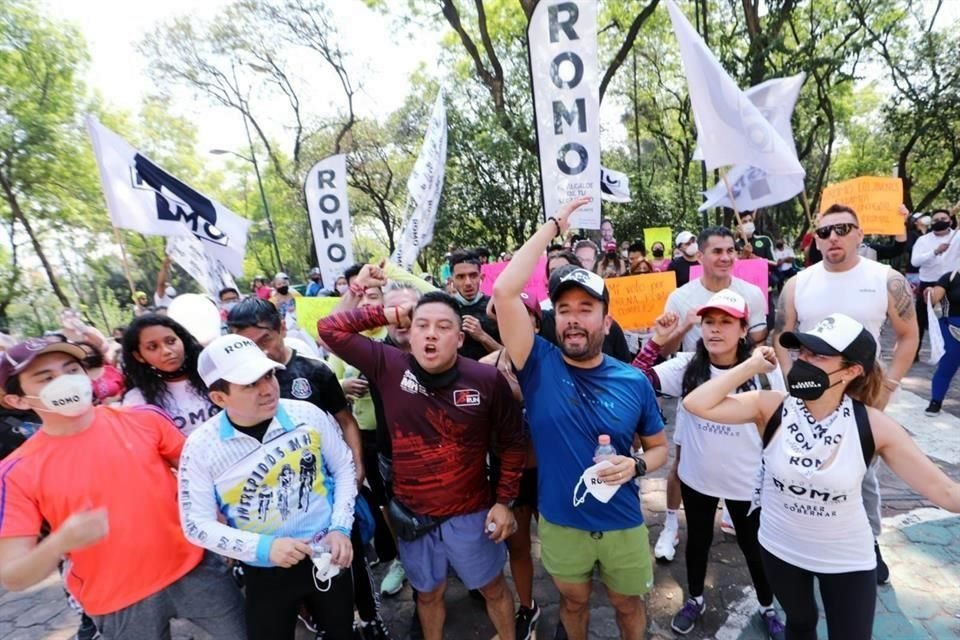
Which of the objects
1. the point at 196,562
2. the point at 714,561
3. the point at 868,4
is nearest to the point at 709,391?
the point at 714,561

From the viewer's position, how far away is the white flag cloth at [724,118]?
4418 millimetres

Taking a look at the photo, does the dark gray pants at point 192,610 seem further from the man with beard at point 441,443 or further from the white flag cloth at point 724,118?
the white flag cloth at point 724,118

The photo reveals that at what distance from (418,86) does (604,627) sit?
2270cm

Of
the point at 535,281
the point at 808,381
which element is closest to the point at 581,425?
the point at 808,381

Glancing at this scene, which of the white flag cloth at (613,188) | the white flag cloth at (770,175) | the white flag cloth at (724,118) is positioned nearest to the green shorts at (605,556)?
the white flag cloth at (724,118)

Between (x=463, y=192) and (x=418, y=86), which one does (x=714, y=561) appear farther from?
(x=418, y=86)

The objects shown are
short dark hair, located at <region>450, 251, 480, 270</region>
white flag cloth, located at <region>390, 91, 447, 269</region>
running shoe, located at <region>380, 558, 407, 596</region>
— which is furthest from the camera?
white flag cloth, located at <region>390, 91, 447, 269</region>

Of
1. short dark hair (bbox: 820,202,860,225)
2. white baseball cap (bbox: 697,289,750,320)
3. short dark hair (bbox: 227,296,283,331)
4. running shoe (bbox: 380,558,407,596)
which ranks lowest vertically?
running shoe (bbox: 380,558,407,596)

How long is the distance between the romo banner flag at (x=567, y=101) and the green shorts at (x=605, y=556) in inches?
→ 113

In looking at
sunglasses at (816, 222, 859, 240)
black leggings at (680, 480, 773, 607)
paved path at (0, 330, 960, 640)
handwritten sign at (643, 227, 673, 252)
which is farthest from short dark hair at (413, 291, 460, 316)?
handwritten sign at (643, 227, 673, 252)

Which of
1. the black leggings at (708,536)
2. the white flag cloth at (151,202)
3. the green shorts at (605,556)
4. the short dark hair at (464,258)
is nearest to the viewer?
the green shorts at (605,556)

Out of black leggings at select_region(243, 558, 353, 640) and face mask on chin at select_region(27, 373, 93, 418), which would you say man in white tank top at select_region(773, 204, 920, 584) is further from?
face mask on chin at select_region(27, 373, 93, 418)

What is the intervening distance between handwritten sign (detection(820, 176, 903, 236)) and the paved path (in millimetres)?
2712

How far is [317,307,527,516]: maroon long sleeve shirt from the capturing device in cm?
250
